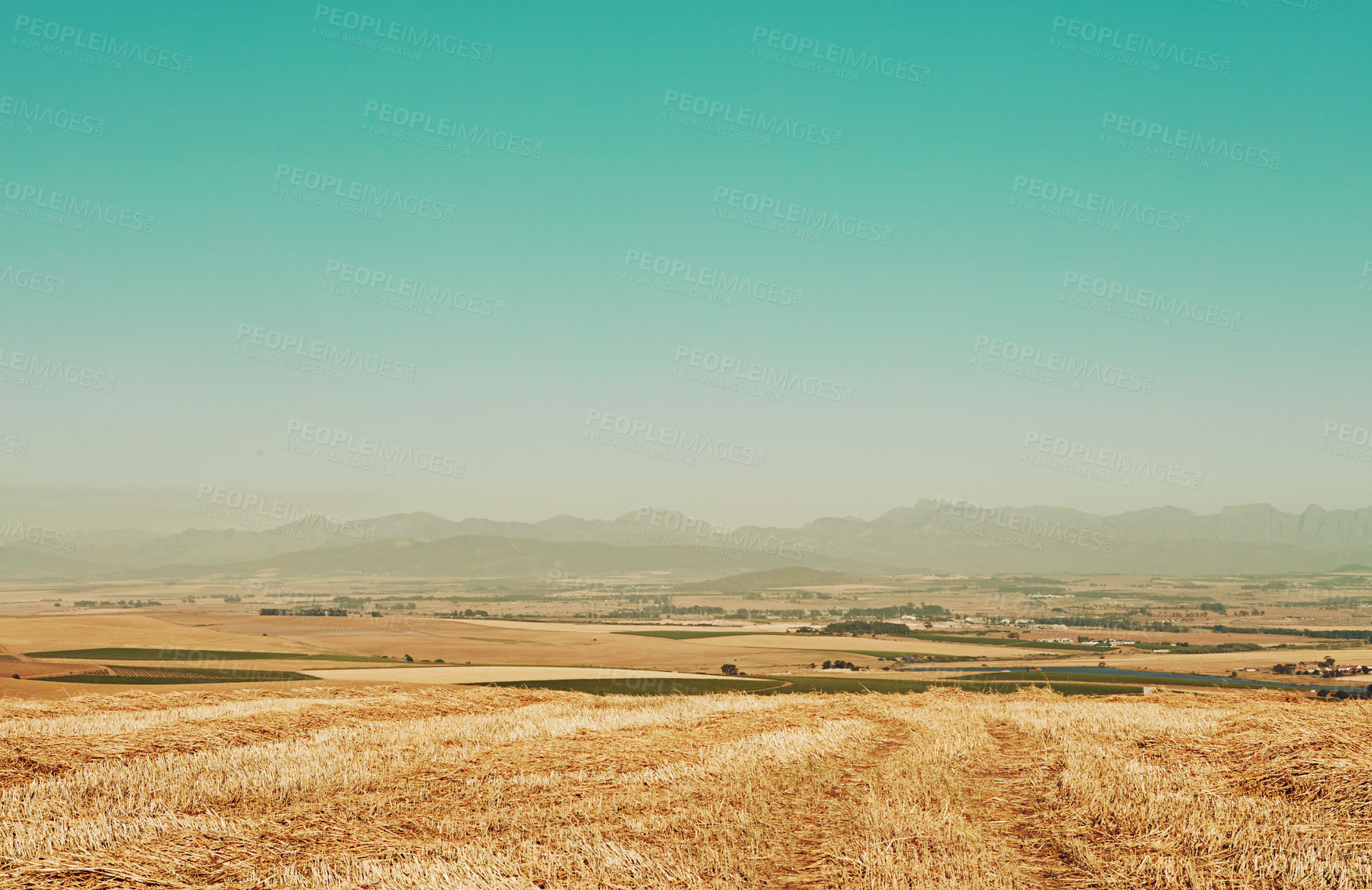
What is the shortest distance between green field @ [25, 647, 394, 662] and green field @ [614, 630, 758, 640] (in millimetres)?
37527

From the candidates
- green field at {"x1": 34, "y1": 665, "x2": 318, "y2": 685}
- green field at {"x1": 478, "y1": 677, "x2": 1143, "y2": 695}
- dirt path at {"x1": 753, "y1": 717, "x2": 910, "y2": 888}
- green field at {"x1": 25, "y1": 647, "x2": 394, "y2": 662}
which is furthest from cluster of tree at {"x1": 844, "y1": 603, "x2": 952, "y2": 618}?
dirt path at {"x1": 753, "y1": 717, "x2": 910, "y2": 888}

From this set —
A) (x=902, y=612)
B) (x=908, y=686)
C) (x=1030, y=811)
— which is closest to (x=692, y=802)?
(x=1030, y=811)

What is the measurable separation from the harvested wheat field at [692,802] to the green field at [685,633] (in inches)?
3348

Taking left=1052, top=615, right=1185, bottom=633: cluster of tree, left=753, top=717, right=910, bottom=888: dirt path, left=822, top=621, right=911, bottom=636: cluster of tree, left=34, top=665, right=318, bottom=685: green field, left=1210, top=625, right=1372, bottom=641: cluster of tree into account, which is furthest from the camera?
left=1052, top=615, right=1185, bottom=633: cluster of tree

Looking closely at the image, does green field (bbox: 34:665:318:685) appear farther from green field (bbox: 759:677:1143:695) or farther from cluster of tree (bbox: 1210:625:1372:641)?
cluster of tree (bbox: 1210:625:1372:641)

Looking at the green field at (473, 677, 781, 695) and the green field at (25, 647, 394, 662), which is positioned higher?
A: the green field at (473, 677, 781, 695)

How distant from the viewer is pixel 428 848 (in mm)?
10602

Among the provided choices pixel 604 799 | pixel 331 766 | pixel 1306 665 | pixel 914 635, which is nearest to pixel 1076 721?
pixel 604 799

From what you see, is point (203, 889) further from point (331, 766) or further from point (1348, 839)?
point (1348, 839)

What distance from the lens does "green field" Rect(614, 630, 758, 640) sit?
4205 inches

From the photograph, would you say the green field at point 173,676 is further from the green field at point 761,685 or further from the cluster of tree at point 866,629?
the cluster of tree at point 866,629

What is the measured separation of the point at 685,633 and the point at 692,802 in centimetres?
10081

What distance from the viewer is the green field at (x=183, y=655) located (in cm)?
6906

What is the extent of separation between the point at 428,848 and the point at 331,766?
20.5ft
